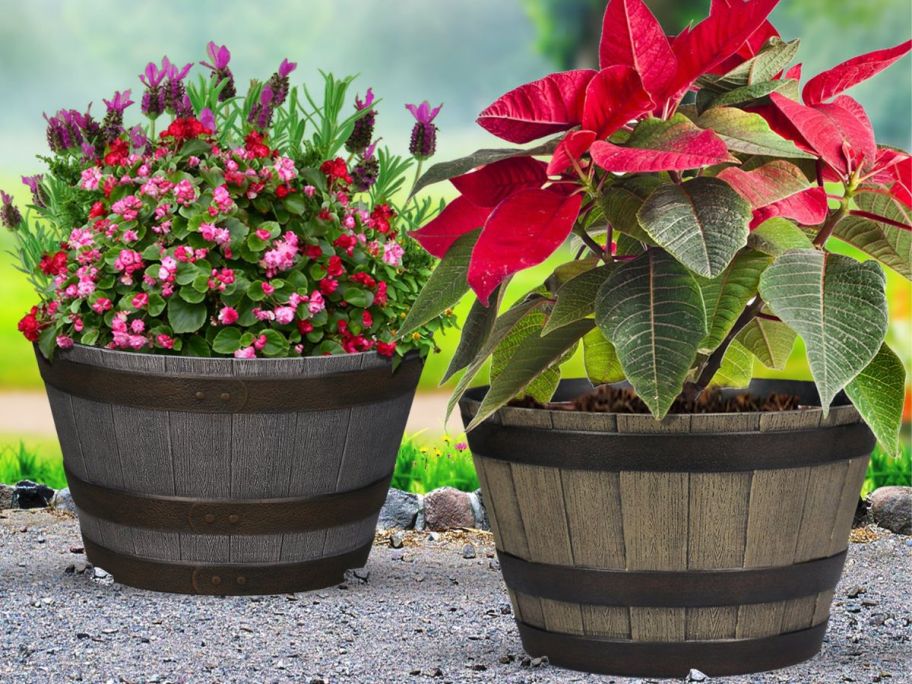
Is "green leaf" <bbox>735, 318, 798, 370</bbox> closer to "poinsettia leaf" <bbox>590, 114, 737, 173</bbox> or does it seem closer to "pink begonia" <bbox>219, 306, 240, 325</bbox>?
"poinsettia leaf" <bbox>590, 114, 737, 173</bbox>

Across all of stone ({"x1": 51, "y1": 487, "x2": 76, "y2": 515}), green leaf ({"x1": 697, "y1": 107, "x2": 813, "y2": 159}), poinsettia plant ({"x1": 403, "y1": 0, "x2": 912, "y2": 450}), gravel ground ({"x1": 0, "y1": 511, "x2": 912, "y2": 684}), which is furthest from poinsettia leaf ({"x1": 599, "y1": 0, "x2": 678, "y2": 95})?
stone ({"x1": 51, "y1": 487, "x2": 76, "y2": 515})

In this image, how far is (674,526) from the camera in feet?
7.10

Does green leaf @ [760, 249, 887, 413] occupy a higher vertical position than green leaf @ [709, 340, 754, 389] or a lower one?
higher

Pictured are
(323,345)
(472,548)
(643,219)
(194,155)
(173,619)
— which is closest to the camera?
(643,219)

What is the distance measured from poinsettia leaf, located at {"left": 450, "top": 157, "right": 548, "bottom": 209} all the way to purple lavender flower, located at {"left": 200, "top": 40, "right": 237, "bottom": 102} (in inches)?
54.2

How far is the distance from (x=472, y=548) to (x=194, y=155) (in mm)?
1405

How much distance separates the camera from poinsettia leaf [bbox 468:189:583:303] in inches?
79.4

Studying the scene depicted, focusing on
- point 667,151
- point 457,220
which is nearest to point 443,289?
point 457,220

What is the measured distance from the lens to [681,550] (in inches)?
85.7

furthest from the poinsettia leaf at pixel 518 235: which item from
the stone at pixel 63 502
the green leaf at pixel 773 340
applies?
the stone at pixel 63 502

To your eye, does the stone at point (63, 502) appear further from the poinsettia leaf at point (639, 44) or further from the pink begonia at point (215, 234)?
the poinsettia leaf at point (639, 44)

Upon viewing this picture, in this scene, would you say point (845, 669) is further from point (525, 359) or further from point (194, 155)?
point (194, 155)

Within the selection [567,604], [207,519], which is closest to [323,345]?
[207,519]

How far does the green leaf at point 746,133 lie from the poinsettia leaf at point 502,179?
1.01 feet
